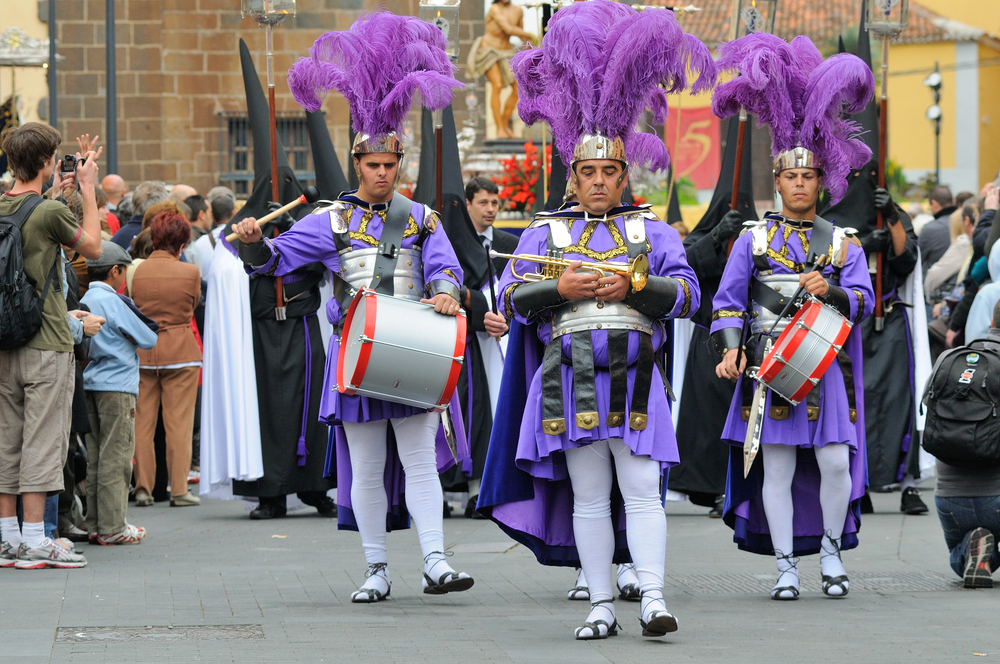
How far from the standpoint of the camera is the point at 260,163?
30.8 ft

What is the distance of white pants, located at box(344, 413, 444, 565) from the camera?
21.5 ft

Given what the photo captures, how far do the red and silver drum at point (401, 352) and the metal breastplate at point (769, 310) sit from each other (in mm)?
1377

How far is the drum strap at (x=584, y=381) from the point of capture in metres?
5.66

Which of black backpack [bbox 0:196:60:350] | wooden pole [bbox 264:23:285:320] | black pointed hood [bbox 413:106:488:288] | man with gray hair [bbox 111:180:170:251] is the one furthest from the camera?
man with gray hair [bbox 111:180:170:251]

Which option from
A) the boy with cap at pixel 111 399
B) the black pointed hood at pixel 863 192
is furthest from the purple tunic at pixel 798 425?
the boy with cap at pixel 111 399

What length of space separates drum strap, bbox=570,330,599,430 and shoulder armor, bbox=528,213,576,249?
368mm

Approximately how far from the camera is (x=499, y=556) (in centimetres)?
809

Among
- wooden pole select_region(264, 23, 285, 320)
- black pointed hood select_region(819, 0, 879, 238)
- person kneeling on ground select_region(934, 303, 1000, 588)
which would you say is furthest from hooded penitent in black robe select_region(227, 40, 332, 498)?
person kneeling on ground select_region(934, 303, 1000, 588)

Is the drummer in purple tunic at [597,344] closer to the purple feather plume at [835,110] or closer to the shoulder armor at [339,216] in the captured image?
the purple feather plume at [835,110]

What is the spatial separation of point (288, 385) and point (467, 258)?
1.50m

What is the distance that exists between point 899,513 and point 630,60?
5.12m

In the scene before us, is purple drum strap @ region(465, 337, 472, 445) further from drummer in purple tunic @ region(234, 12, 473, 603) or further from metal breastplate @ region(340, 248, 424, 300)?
metal breastplate @ region(340, 248, 424, 300)

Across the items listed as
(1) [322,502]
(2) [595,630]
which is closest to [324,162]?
(1) [322,502]

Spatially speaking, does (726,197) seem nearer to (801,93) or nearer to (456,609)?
(801,93)
